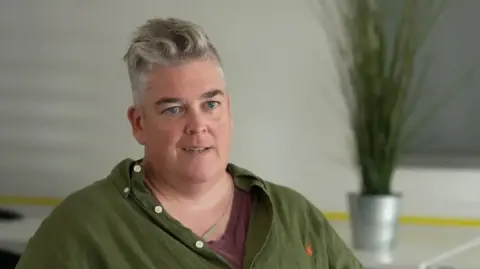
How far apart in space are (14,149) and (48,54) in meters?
0.36

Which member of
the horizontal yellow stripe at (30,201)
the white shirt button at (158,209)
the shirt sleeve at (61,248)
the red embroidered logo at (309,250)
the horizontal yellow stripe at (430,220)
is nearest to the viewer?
the shirt sleeve at (61,248)

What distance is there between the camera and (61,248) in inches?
59.2

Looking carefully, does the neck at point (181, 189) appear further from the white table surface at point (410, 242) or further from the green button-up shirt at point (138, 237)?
the white table surface at point (410, 242)

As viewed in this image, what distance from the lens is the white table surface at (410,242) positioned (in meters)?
1.92

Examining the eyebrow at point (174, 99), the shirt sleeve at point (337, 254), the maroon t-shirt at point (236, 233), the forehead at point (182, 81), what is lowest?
the shirt sleeve at point (337, 254)

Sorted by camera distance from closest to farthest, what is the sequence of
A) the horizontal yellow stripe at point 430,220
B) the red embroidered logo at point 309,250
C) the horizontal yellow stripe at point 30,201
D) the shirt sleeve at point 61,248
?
the shirt sleeve at point 61,248, the red embroidered logo at point 309,250, the horizontal yellow stripe at point 430,220, the horizontal yellow stripe at point 30,201

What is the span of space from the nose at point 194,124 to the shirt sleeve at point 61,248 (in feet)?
0.94

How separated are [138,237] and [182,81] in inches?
13.2

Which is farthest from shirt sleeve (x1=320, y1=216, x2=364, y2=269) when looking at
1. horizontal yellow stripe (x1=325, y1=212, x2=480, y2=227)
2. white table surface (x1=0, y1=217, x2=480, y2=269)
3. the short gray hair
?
horizontal yellow stripe (x1=325, y1=212, x2=480, y2=227)

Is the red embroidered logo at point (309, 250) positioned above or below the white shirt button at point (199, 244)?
below

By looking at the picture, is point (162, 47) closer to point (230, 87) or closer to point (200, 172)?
point (200, 172)

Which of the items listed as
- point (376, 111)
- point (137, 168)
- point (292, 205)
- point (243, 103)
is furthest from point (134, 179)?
point (243, 103)

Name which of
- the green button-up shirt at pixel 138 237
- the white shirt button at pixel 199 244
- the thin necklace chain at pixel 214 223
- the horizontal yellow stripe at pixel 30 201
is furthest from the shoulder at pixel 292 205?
the horizontal yellow stripe at pixel 30 201

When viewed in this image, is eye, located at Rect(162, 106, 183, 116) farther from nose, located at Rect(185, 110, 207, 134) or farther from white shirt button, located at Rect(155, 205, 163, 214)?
white shirt button, located at Rect(155, 205, 163, 214)
